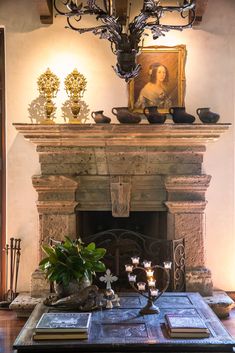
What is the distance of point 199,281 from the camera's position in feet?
15.3

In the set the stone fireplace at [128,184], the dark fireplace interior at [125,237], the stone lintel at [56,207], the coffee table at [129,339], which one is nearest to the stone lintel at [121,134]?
the stone fireplace at [128,184]

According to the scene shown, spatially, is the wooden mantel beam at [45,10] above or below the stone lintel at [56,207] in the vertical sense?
above

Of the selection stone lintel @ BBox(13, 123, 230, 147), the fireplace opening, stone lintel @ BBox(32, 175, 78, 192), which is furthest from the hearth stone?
stone lintel @ BBox(32, 175, 78, 192)

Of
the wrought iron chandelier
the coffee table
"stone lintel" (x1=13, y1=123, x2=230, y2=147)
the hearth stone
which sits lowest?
the hearth stone

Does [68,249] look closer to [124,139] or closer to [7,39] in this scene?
[124,139]

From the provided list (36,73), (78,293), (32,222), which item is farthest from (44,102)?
(78,293)

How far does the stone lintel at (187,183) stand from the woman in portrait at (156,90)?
723 millimetres

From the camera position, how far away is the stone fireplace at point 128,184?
4691mm

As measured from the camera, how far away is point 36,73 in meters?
4.90

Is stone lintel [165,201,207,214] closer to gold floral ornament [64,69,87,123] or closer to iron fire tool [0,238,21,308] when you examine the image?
gold floral ornament [64,69,87,123]

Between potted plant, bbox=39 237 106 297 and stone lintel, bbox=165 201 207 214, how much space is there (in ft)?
4.72

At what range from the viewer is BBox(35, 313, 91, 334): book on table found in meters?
2.73

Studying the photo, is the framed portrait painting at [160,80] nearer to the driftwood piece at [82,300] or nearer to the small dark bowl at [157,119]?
the small dark bowl at [157,119]

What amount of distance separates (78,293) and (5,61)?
8.64 feet
